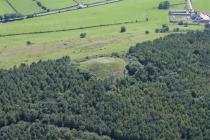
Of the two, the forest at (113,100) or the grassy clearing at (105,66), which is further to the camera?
the grassy clearing at (105,66)

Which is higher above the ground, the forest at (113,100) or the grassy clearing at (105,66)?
the grassy clearing at (105,66)

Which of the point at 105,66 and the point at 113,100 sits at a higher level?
the point at 105,66

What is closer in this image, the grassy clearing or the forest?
the forest

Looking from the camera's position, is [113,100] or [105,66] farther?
[105,66]

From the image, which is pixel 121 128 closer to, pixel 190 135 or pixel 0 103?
pixel 190 135
